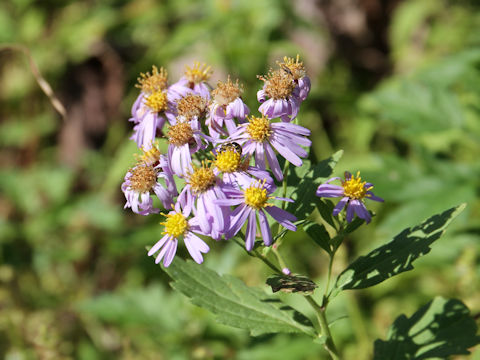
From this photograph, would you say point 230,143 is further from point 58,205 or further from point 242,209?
point 58,205

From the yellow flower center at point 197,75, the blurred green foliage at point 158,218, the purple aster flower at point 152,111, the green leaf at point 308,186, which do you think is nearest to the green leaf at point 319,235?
the green leaf at point 308,186

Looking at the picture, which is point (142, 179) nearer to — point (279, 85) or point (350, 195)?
point (279, 85)

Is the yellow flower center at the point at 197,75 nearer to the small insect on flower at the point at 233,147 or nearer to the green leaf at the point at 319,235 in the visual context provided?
the small insect on flower at the point at 233,147

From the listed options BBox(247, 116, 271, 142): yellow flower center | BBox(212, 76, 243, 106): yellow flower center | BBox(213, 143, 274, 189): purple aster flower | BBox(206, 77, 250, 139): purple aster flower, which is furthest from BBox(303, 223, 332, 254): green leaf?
BBox(212, 76, 243, 106): yellow flower center

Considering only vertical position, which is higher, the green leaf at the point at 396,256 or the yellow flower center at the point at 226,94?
the yellow flower center at the point at 226,94

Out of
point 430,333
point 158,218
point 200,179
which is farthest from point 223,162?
point 158,218

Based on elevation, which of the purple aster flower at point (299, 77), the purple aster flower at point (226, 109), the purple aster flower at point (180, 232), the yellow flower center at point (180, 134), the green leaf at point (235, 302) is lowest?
the green leaf at point (235, 302)
